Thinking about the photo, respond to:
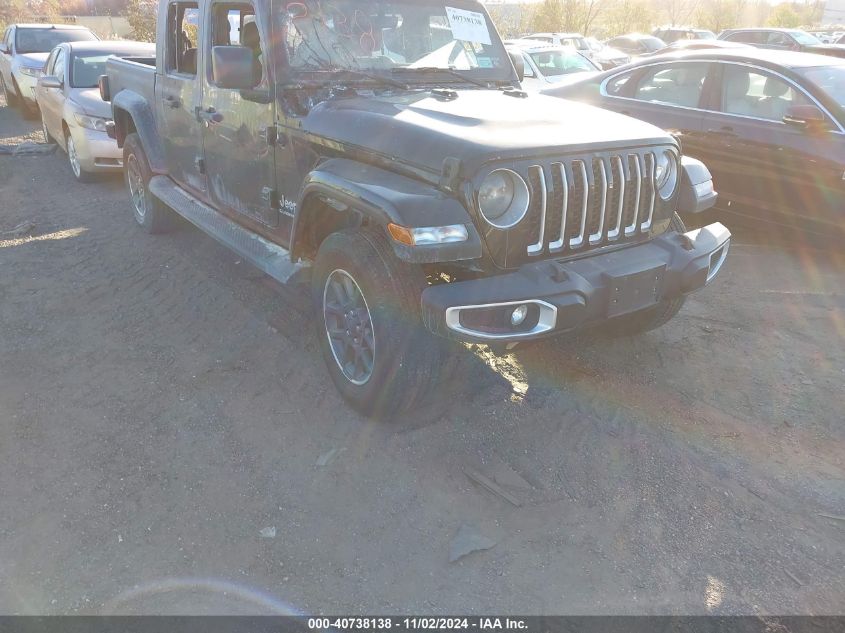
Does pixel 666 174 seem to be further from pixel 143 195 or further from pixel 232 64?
pixel 143 195

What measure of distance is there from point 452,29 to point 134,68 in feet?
10.8

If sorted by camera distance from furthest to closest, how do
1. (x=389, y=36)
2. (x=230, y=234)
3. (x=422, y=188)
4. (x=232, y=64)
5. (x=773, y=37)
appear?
(x=773, y=37) < (x=230, y=234) < (x=389, y=36) < (x=232, y=64) < (x=422, y=188)

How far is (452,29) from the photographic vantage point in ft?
13.7

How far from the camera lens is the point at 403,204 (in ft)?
9.21

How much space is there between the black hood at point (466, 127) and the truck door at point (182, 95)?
173 cm

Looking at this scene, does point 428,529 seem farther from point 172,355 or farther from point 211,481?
point 172,355

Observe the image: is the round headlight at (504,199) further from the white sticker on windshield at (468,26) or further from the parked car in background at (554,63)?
the parked car in background at (554,63)

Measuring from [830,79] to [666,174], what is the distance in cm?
318

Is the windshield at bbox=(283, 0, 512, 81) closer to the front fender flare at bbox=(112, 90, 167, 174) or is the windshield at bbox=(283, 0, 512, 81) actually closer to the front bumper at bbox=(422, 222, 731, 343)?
the front bumper at bbox=(422, 222, 731, 343)

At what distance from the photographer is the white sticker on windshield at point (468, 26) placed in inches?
165

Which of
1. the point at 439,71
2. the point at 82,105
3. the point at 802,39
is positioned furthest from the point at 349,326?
the point at 802,39

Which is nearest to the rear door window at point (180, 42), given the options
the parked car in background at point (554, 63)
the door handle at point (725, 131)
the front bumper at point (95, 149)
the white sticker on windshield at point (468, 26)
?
the white sticker on windshield at point (468, 26)
